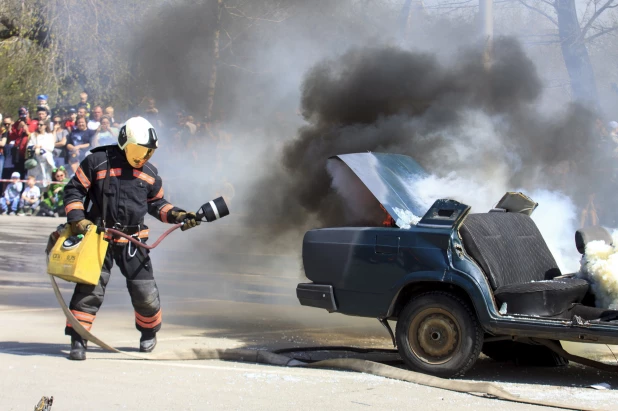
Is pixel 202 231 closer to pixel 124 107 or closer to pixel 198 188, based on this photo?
pixel 198 188

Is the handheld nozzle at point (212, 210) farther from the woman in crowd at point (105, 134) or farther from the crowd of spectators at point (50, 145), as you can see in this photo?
the woman in crowd at point (105, 134)

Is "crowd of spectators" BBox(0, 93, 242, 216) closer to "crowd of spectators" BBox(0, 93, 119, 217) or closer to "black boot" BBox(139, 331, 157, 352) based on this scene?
"crowd of spectators" BBox(0, 93, 119, 217)

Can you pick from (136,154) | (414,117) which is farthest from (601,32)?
(136,154)

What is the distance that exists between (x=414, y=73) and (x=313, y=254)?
4282 millimetres

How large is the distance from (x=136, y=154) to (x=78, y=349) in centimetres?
141

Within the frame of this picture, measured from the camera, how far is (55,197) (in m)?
20.1

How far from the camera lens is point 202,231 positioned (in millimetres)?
17953

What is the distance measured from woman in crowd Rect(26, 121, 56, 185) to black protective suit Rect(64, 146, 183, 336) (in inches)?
554

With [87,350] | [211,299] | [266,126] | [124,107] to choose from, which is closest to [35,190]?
[124,107]

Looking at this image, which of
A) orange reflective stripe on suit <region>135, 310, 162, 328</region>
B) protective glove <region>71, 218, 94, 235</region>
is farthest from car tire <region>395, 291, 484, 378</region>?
protective glove <region>71, 218, 94, 235</region>

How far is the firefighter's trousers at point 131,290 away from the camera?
267 inches

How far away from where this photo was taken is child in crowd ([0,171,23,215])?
20453 millimetres

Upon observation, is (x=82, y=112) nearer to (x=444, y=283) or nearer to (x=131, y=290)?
(x=131, y=290)

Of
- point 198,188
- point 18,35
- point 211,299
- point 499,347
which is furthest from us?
point 18,35
